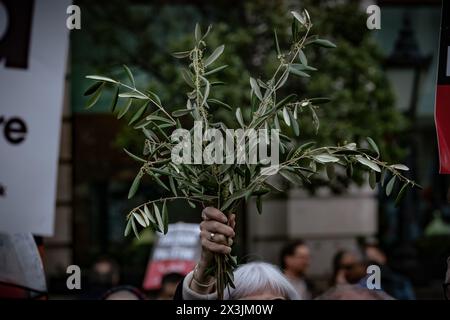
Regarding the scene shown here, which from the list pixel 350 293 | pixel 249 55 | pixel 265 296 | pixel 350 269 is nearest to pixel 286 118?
pixel 265 296

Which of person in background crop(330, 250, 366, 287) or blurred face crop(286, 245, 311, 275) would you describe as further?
blurred face crop(286, 245, 311, 275)

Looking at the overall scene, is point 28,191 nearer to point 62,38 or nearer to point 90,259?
point 62,38

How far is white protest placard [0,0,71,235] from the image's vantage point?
13.7ft

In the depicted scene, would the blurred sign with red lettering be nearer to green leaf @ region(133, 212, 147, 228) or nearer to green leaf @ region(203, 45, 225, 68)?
green leaf @ region(203, 45, 225, 68)

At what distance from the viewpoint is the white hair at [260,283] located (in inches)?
121

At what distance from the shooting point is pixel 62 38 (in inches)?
175

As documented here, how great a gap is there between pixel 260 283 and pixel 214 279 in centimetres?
56

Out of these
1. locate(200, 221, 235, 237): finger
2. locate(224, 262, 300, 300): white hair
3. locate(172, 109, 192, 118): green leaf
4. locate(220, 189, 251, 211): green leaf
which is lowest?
locate(224, 262, 300, 300): white hair

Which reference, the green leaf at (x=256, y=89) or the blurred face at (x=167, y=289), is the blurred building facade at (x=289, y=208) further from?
the green leaf at (x=256, y=89)

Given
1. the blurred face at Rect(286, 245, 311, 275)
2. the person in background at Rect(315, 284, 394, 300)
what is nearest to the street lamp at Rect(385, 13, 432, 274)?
the blurred face at Rect(286, 245, 311, 275)

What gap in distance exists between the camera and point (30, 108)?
4.27 meters

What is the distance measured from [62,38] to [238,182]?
7.64ft

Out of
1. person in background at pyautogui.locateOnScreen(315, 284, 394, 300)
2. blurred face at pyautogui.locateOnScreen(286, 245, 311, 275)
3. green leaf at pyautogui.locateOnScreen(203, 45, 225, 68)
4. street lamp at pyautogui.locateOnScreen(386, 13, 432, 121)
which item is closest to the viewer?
green leaf at pyautogui.locateOnScreen(203, 45, 225, 68)

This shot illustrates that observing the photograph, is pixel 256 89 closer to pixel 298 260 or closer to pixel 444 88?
pixel 444 88
